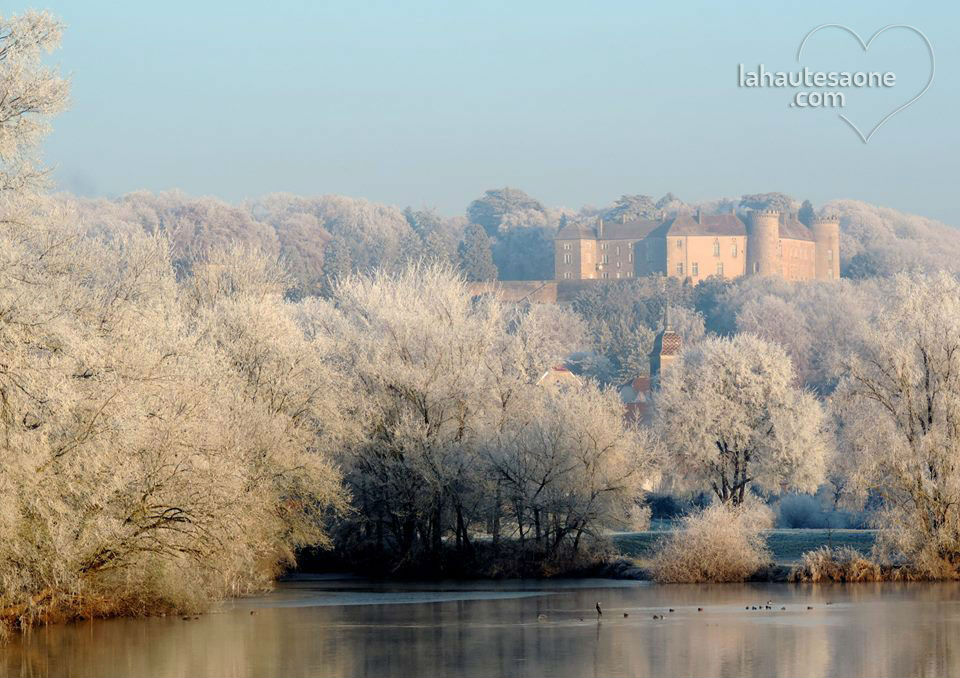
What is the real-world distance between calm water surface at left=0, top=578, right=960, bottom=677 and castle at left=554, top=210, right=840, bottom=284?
150651 millimetres

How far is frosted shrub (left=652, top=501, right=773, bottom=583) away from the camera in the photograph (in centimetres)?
3916

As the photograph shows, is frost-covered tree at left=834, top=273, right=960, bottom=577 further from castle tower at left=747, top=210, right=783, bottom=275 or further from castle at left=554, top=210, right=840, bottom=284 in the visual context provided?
castle tower at left=747, top=210, right=783, bottom=275

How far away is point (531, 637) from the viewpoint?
27.1m

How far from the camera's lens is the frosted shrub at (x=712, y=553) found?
39156 mm

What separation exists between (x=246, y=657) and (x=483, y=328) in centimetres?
2159

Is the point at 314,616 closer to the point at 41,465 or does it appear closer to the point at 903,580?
the point at 41,465

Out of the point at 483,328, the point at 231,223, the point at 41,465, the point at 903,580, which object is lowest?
the point at 903,580

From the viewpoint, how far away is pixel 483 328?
4500 centimetres

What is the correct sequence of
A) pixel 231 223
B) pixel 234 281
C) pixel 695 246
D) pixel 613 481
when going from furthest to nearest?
pixel 695 246, pixel 231 223, pixel 234 281, pixel 613 481

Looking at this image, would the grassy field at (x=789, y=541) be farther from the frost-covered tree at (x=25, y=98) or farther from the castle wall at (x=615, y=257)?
the castle wall at (x=615, y=257)

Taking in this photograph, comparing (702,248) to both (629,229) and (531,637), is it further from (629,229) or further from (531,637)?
(531,637)

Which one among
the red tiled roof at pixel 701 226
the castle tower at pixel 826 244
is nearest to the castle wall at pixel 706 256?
the red tiled roof at pixel 701 226

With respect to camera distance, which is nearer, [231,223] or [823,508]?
[823,508]

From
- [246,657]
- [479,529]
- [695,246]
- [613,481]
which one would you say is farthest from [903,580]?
[695,246]
